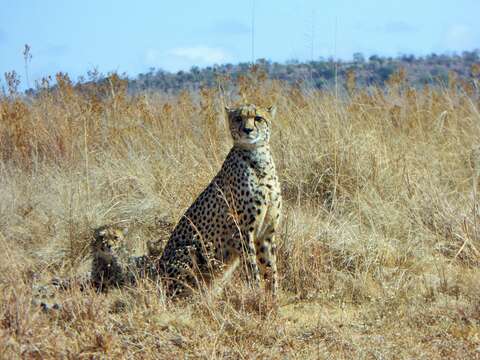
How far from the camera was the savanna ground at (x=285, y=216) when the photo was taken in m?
3.53

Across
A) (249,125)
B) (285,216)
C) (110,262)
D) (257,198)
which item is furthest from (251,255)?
(110,262)

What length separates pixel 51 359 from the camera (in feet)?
10.4

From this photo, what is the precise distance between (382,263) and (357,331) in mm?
1001

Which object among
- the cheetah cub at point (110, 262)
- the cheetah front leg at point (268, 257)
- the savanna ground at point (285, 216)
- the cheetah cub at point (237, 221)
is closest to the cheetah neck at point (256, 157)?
the cheetah cub at point (237, 221)

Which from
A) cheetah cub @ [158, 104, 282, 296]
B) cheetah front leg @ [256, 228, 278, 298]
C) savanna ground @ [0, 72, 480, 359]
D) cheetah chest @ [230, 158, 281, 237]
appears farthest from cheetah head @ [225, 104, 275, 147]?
savanna ground @ [0, 72, 480, 359]

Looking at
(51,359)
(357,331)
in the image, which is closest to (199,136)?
(357,331)

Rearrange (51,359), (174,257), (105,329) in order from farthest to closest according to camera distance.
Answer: (174,257) < (105,329) < (51,359)

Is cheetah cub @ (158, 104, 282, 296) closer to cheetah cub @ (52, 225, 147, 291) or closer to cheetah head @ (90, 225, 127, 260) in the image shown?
cheetah cub @ (52, 225, 147, 291)

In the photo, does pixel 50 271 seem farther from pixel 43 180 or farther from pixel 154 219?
pixel 43 180

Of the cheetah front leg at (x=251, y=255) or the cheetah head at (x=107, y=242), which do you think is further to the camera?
the cheetah head at (x=107, y=242)

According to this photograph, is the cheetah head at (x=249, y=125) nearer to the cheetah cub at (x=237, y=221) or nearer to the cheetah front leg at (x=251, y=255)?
the cheetah cub at (x=237, y=221)

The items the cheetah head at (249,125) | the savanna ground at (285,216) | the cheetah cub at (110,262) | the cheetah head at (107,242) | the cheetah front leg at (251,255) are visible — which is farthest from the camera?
the cheetah head at (107,242)

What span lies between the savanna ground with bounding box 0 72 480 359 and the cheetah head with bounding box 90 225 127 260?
278 millimetres

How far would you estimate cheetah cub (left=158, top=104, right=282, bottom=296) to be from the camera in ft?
13.6
